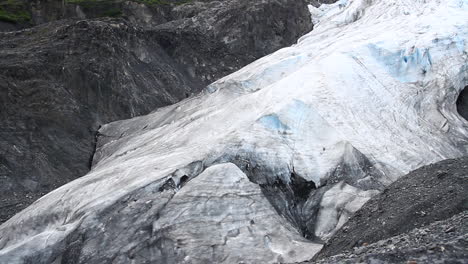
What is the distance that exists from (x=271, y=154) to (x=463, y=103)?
7.90 meters

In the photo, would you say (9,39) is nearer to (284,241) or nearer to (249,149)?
(249,149)

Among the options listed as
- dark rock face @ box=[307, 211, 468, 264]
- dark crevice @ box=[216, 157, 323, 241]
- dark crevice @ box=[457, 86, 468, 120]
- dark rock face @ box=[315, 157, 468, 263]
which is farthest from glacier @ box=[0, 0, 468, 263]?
dark rock face @ box=[307, 211, 468, 264]

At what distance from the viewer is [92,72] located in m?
20.6

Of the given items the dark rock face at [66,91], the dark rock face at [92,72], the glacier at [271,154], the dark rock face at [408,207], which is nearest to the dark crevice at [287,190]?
the glacier at [271,154]

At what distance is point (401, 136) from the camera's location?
49.9ft

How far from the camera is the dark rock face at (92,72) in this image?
1703cm

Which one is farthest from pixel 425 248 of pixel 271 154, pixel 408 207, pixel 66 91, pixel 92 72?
pixel 92 72

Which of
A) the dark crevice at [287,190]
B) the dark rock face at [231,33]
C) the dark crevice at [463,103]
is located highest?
the dark rock face at [231,33]

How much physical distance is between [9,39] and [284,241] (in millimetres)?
16044

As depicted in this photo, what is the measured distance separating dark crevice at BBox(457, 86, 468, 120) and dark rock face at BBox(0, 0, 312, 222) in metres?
9.75

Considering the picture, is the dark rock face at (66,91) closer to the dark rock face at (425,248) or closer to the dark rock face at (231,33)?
the dark rock face at (231,33)

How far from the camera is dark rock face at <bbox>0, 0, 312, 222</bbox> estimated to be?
17.0 meters

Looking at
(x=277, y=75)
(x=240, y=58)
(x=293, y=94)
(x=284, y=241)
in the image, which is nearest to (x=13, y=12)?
(x=240, y=58)

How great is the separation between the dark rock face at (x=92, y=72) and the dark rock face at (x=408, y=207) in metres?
8.42
